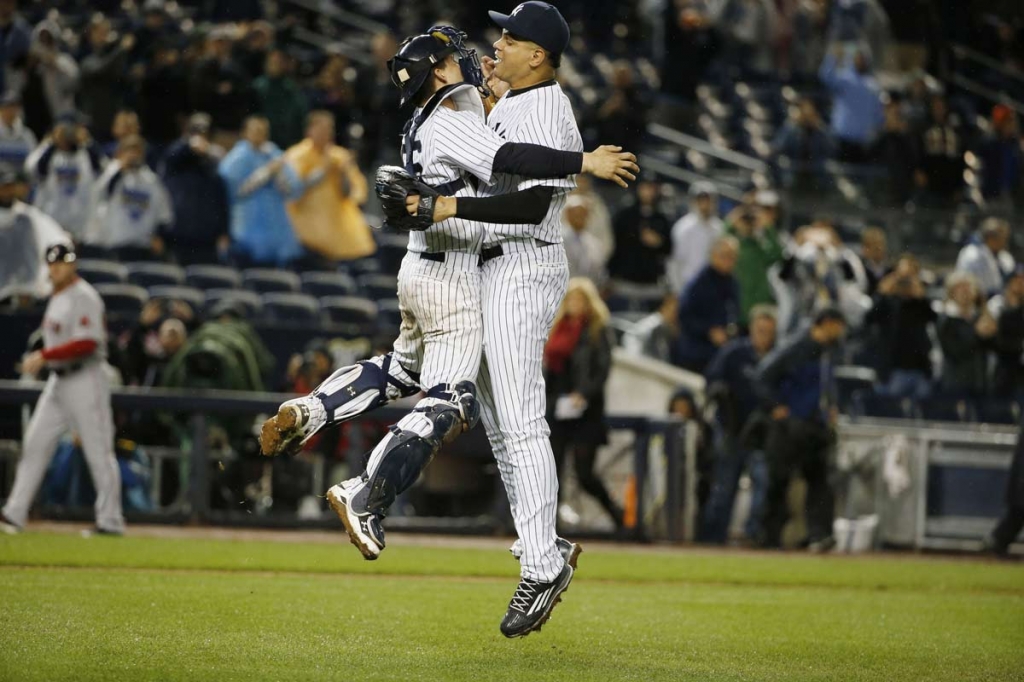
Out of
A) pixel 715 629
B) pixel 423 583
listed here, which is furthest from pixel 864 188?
pixel 715 629

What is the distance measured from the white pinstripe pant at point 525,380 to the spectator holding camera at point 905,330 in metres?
9.26

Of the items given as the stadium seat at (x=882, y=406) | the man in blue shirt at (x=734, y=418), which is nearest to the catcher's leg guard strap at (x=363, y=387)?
the man in blue shirt at (x=734, y=418)

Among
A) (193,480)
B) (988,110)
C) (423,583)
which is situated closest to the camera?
(423,583)

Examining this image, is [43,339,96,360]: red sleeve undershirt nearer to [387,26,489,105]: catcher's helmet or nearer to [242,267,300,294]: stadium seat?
[242,267,300,294]: stadium seat

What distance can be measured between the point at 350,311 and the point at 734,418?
367cm

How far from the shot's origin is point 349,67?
18750 millimetres

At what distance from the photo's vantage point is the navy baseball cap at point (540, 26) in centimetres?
606

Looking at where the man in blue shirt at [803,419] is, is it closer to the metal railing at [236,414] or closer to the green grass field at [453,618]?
the metal railing at [236,414]

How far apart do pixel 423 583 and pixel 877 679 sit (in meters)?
4.10

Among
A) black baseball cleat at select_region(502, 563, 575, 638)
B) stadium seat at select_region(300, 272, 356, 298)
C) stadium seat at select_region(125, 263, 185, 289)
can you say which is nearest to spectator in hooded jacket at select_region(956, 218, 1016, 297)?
stadium seat at select_region(300, 272, 356, 298)

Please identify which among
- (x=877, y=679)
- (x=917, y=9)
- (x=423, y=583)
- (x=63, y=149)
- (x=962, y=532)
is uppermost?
(x=917, y=9)

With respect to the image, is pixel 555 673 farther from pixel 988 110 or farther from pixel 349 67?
pixel 988 110

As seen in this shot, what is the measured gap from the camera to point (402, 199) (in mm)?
5723

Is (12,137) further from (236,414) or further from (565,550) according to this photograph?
(565,550)
